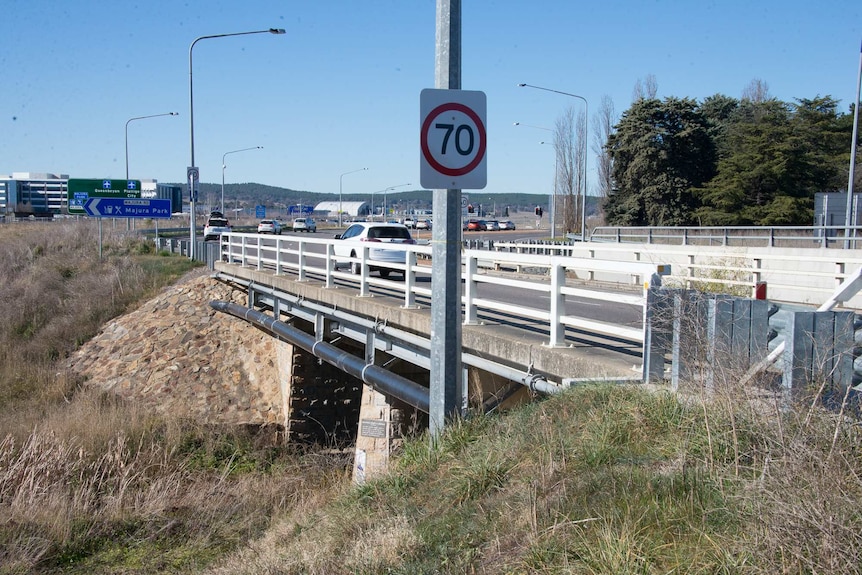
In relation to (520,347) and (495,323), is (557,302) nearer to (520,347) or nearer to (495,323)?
(520,347)

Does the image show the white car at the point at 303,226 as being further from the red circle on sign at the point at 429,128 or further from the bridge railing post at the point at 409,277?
the red circle on sign at the point at 429,128

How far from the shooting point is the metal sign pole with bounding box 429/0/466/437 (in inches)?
272

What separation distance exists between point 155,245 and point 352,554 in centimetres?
4079

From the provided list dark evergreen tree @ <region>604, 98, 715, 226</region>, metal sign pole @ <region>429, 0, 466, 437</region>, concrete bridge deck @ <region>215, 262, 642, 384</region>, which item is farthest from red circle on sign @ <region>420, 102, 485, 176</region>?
dark evergreen tree @ <region>604, 98, 715, 226</region>

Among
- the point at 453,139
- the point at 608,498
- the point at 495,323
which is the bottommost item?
the point at 608,498

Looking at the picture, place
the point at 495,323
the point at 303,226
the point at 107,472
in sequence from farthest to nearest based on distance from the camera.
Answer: the point at 303,226
the point at 107,472
the point at 495,323

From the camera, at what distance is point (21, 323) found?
3108 centimetres

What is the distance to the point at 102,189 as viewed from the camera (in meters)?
41.8

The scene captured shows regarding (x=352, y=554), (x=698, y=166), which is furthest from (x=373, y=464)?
(x=698, y=166)

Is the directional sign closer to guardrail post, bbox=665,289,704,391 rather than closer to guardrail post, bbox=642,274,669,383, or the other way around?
guardrail post, bbox=642,274,669,383

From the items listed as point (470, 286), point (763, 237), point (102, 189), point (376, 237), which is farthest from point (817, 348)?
point (102, 189)

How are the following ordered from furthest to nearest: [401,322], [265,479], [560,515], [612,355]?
[265,479] → [401,322] → [612,355] → [560,515]

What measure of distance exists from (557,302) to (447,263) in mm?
1882

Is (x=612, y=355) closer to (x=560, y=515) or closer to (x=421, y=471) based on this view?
(x=421, y=471)
